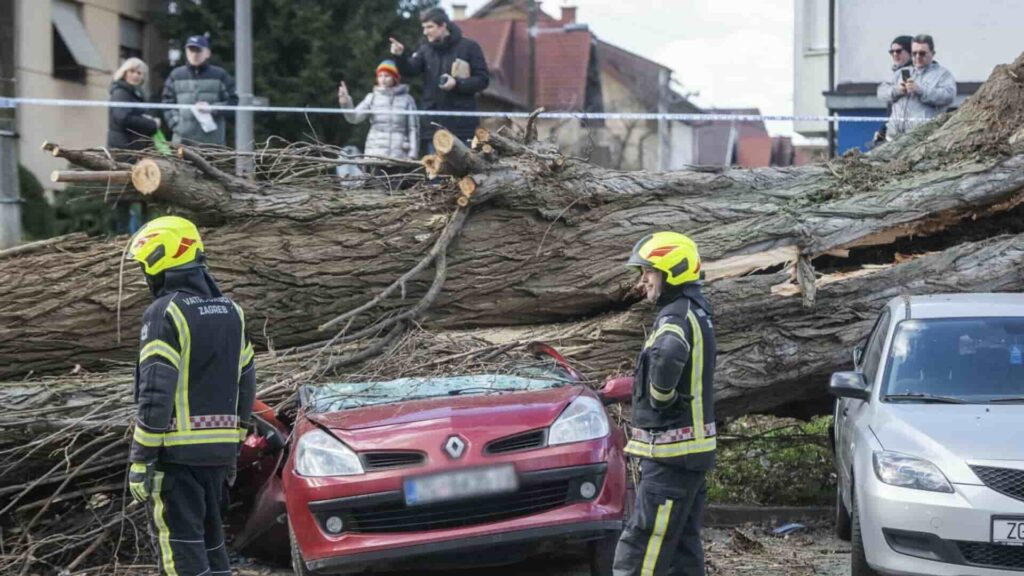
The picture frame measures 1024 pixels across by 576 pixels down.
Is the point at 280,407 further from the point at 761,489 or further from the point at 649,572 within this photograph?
the point at 761,489

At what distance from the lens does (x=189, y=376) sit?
636 cm

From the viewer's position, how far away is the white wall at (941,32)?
70.4 feet

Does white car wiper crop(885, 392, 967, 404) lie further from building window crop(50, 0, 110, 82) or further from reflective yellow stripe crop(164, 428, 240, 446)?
building window crop(50, 0, 110, 82)

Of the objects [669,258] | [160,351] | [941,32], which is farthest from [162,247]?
[941,32]

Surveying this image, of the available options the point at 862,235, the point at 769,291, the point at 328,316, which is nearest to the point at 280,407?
the point at 328,316

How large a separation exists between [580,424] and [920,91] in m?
6.44

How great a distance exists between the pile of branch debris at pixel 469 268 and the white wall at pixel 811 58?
16.1 meters

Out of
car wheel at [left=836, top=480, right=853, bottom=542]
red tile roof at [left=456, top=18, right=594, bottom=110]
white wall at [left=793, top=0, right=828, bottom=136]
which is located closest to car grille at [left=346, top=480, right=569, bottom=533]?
car wheel at [left=836, top=480, right=853, bottom=542]

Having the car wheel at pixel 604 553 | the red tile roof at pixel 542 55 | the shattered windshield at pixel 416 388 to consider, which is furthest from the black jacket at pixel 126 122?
the red tile roof at pixel 542 55

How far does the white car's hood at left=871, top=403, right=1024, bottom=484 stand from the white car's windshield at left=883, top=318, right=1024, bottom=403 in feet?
0.57

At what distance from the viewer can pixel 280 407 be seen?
7938mm

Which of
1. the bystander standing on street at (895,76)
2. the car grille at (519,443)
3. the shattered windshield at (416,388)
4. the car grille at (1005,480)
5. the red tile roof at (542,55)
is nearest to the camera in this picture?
the car grille at (1005,480)

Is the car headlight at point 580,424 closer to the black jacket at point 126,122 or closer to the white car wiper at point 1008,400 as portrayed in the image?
the white car wiper at point 1008,400

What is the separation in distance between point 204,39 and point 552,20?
167ft
